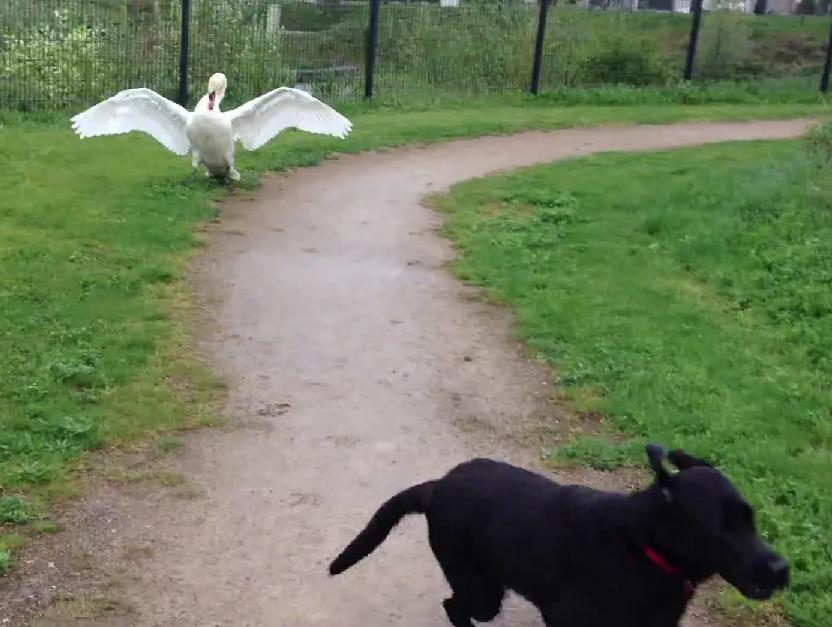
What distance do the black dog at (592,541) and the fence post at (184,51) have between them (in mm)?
12426

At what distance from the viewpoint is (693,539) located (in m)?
2.93

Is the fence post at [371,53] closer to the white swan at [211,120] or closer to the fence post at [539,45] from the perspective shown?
the fence post at [539,45]

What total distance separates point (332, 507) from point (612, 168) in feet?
28.8

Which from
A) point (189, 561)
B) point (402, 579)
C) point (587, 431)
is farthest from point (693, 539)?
point (587, 431)

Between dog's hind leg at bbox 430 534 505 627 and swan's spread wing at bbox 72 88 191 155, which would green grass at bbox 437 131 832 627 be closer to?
dog's hind leg at bbox 430 534 505 627

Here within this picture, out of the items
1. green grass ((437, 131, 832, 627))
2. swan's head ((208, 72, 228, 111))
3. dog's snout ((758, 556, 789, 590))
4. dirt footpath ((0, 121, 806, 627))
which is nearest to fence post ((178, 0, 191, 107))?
swan's head ((208, 72, 228, 111))

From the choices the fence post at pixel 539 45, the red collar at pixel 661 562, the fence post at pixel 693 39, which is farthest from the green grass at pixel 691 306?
the fence post at pixel 693 39

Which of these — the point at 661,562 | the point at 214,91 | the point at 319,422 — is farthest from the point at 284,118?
the point at 661,562

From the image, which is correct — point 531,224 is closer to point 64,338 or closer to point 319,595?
point 64,338

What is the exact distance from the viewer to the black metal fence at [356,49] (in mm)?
14492

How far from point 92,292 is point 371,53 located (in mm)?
10242

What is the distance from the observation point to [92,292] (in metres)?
7.62

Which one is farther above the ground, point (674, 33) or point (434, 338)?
point (674, 33)

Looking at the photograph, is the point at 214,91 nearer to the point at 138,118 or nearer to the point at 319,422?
the point at 138,118
